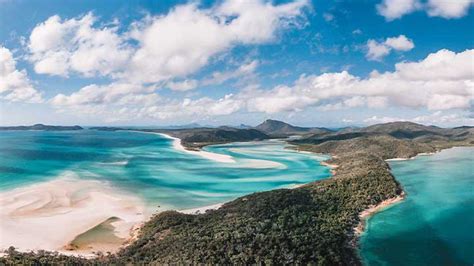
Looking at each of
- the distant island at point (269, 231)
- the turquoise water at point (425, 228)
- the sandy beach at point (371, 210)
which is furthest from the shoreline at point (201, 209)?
the turquoise water at point (425, 228)

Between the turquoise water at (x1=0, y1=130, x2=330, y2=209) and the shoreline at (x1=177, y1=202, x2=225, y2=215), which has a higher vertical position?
the turquoise water at (x1=0, y1=130, x2=330, y2=209)

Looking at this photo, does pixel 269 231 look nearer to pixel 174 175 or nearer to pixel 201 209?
pixel 201 209

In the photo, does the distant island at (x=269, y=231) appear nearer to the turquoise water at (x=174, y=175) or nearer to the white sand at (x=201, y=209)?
the white sand at (x=201, y=209)

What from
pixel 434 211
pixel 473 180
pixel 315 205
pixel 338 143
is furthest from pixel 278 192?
pixel 338 143

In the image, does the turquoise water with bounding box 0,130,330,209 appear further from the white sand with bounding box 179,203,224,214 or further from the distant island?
the distant island

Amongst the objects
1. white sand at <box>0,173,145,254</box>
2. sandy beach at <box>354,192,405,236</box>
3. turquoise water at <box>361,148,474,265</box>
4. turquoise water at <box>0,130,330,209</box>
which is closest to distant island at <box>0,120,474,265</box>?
sandy beach at <box>354,192,405,236</box>

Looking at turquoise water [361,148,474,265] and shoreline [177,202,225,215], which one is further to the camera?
shoreline [177,202,225,215]

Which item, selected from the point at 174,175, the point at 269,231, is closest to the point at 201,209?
the point at 269,231

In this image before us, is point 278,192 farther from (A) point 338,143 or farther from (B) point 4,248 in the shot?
(A) point 338,143
